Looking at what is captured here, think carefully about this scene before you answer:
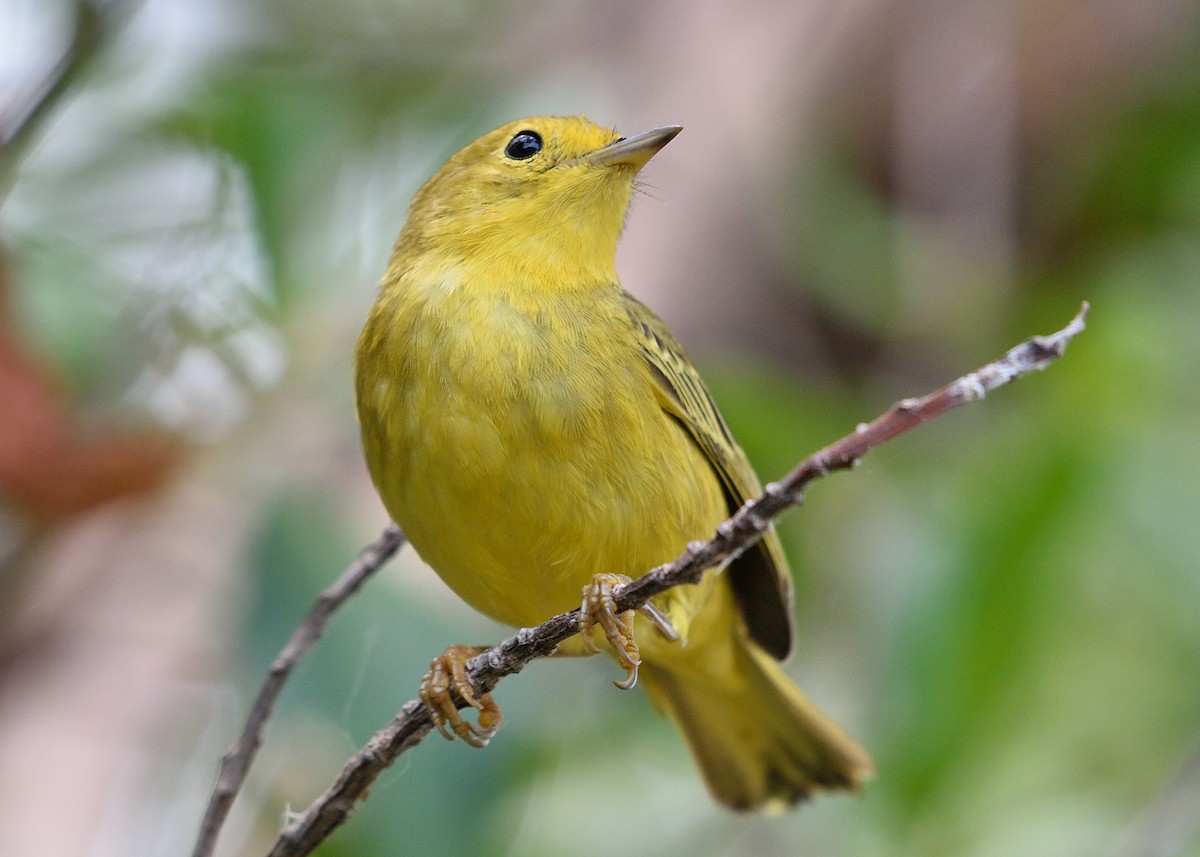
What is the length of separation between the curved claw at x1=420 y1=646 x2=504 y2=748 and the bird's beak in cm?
120

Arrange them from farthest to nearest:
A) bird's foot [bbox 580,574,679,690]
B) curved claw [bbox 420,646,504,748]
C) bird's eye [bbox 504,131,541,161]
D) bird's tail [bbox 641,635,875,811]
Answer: bird's tail [bbox 641,635,875,811] < bird's eye [bbox 504,131,541,161] < curved claw [bbox 420,646,504,748] < bird's foot [bbox 580,574,679,690]

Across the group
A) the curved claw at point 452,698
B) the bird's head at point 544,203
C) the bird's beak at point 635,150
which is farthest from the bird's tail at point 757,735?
the bird's beak at point 635,150

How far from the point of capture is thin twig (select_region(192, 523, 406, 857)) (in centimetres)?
221

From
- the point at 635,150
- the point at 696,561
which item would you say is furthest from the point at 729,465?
the point at 696,561

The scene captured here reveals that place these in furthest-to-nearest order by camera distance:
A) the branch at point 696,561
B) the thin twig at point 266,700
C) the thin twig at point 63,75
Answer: the thin twig at point 63,75 → the thin twig at point 266,700 → the branch at point 696,561

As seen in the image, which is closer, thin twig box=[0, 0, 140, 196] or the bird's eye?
thin twig box=[0, 0, 140, 196]

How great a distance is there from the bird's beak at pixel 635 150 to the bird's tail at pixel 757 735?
141 centimetres

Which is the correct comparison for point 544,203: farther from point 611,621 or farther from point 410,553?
point 410,553

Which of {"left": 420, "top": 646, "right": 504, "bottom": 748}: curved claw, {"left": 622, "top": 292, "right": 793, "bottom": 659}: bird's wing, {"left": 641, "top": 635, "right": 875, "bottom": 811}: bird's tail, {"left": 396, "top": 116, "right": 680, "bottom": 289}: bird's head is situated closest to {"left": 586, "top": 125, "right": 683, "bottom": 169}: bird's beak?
{"left": 396, "top": 116, "right": 680, "bottom": 289}: bird's head

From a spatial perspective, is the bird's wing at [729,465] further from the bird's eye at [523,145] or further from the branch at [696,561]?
the branch at [696,561]

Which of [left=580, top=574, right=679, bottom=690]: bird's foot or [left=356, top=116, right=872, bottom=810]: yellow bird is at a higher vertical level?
[left=356, top=116, right=872, bottom=810]: yellow bird

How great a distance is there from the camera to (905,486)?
4.33 metres

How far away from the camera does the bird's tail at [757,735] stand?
3.81m

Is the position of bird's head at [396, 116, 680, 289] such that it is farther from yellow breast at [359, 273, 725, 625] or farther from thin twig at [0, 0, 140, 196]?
thin twig at [0, 0, 140, 196]
